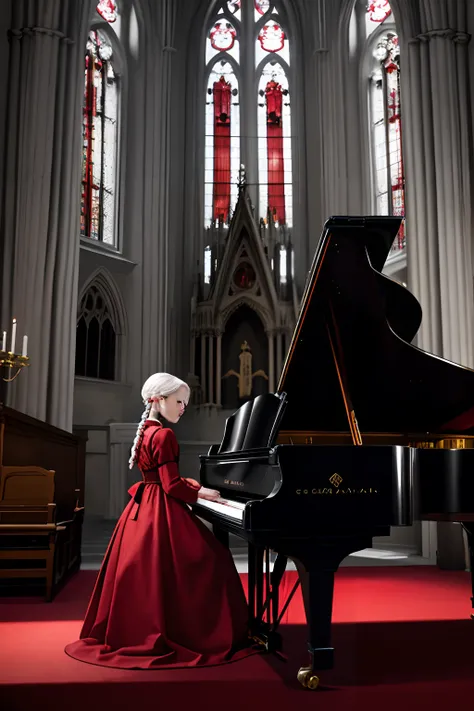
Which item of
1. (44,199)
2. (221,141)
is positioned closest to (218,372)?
(44,199)

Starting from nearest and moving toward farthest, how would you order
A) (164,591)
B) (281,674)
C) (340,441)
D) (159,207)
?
(281,674), (164,591), (340,441), (159,207)

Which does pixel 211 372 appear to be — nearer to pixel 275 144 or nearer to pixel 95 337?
pixel 95 337

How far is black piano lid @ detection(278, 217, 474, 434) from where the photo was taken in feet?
10.7

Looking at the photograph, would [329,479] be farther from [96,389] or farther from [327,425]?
[96,389]

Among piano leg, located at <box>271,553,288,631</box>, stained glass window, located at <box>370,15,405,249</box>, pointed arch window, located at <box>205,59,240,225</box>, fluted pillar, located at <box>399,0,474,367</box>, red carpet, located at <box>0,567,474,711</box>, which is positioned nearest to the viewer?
red carpet, located at <box>0,567,474,711</box>

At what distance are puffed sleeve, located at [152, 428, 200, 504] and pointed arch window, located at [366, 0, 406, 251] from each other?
744 centimetres

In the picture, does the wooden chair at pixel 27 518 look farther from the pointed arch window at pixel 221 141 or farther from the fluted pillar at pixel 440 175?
the pointed arch window at pixel 221 141

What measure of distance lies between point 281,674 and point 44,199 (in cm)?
642

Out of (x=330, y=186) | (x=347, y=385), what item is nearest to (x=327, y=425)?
(x=347, y=385)

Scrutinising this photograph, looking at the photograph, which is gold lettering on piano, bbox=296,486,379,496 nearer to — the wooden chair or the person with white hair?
the person with white hair

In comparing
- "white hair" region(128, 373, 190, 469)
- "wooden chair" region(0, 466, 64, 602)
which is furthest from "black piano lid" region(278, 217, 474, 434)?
"wooden chair" region(0, 466, 64, 602)

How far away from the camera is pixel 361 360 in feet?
11.5

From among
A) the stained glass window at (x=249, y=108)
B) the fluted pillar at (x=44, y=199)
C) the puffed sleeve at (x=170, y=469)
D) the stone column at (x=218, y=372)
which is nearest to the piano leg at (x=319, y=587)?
the puffed sleeve at (x=170, y=469)

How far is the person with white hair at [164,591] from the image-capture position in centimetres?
284
